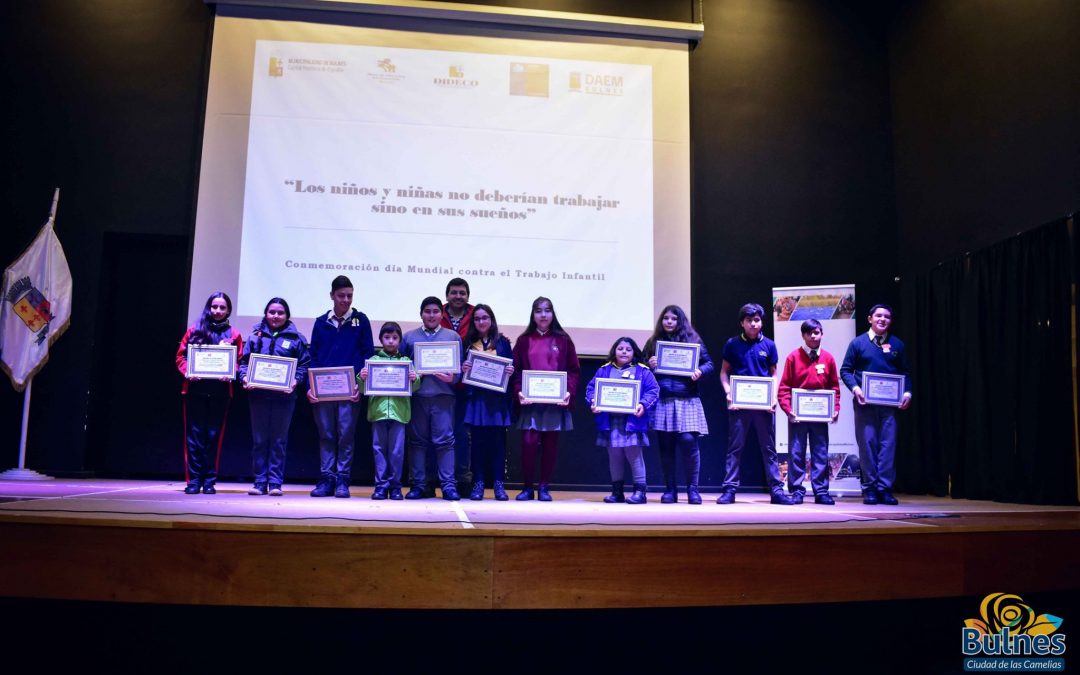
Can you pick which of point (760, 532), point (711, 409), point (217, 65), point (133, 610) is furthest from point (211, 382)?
point (711, 409)

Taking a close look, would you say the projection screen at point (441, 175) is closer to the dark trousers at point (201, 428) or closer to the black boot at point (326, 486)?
the dark trousers at point (201, 428)

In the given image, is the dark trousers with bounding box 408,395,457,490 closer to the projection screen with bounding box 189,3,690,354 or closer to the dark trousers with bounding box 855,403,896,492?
the projection screen with bounding box 189,3,690,354

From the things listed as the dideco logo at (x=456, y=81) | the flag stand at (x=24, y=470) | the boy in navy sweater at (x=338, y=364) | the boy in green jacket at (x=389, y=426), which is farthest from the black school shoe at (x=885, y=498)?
the flag stand at (x=24, y=470)

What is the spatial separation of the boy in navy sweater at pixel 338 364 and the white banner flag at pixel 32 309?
9.00 ft

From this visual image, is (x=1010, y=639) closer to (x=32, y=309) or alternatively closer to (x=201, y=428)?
(x=201, y=428)

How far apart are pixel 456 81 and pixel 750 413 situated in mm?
4052

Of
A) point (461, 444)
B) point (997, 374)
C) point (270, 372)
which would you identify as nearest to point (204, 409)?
point (270, 372)

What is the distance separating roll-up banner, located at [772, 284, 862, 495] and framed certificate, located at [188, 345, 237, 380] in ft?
15.0

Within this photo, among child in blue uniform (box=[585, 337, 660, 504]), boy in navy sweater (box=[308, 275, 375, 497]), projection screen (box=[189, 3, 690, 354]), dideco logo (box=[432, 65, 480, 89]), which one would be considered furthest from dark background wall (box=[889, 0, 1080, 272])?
boy in navy sweater (box=[308, 275, 375, 497])

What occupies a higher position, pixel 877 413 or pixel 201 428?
pixel 877 413

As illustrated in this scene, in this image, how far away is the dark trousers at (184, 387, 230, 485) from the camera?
17.2 ft

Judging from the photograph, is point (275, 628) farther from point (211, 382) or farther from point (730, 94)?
point (730, 94)

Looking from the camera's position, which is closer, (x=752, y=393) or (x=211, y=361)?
(x=211, y=361)

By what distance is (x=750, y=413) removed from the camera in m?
5.66
